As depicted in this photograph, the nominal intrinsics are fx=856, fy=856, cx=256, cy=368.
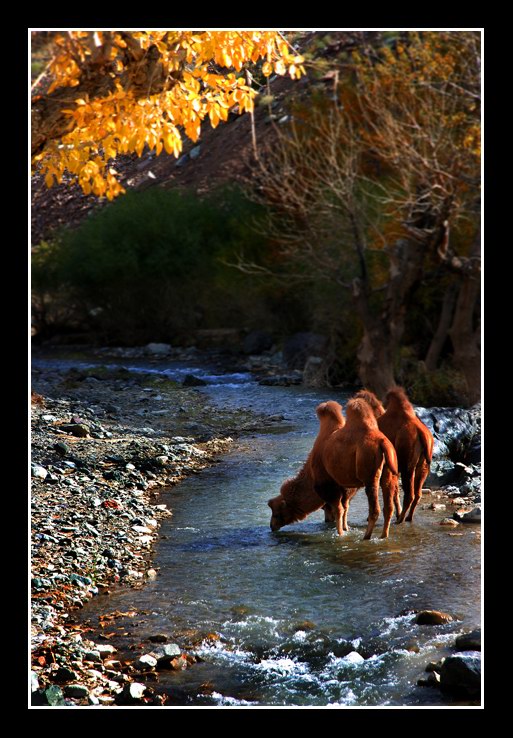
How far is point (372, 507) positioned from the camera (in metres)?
5.38

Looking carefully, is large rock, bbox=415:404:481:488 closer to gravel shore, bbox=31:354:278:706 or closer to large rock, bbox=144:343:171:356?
gravel shore, bbox=31:354:278:706

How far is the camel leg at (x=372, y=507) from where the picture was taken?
534 cm

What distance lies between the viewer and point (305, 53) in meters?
5.38

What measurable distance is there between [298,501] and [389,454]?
2.41 feet

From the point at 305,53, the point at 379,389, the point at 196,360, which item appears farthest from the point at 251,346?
the point at 305,53

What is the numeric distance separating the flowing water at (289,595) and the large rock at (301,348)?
2.06 metres

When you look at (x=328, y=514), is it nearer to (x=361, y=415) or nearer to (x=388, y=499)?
(x=388, y=499)

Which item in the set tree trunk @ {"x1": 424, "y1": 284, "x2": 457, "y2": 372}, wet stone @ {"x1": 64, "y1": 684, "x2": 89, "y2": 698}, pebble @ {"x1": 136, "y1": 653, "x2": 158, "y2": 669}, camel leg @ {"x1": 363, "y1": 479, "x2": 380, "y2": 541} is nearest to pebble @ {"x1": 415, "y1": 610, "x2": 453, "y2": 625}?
camel leg @ {"x1": 363, "y1": 479, "x2": 380, "y2": 541}

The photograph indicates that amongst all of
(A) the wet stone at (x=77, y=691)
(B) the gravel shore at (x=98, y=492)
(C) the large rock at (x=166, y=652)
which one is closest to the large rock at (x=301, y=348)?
(B) the gravel shore at (x=98, y=492)

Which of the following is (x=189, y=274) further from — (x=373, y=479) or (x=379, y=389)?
(x=373, y=479)

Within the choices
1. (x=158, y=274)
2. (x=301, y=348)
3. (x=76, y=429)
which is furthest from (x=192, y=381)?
(x=301, y=348)

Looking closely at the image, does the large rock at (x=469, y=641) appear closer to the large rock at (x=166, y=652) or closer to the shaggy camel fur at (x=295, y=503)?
the large rock at (x=166, y=652)

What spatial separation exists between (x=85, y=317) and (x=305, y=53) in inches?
157

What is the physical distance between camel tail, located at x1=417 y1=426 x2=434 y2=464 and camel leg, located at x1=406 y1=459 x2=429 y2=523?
0.05 metres
